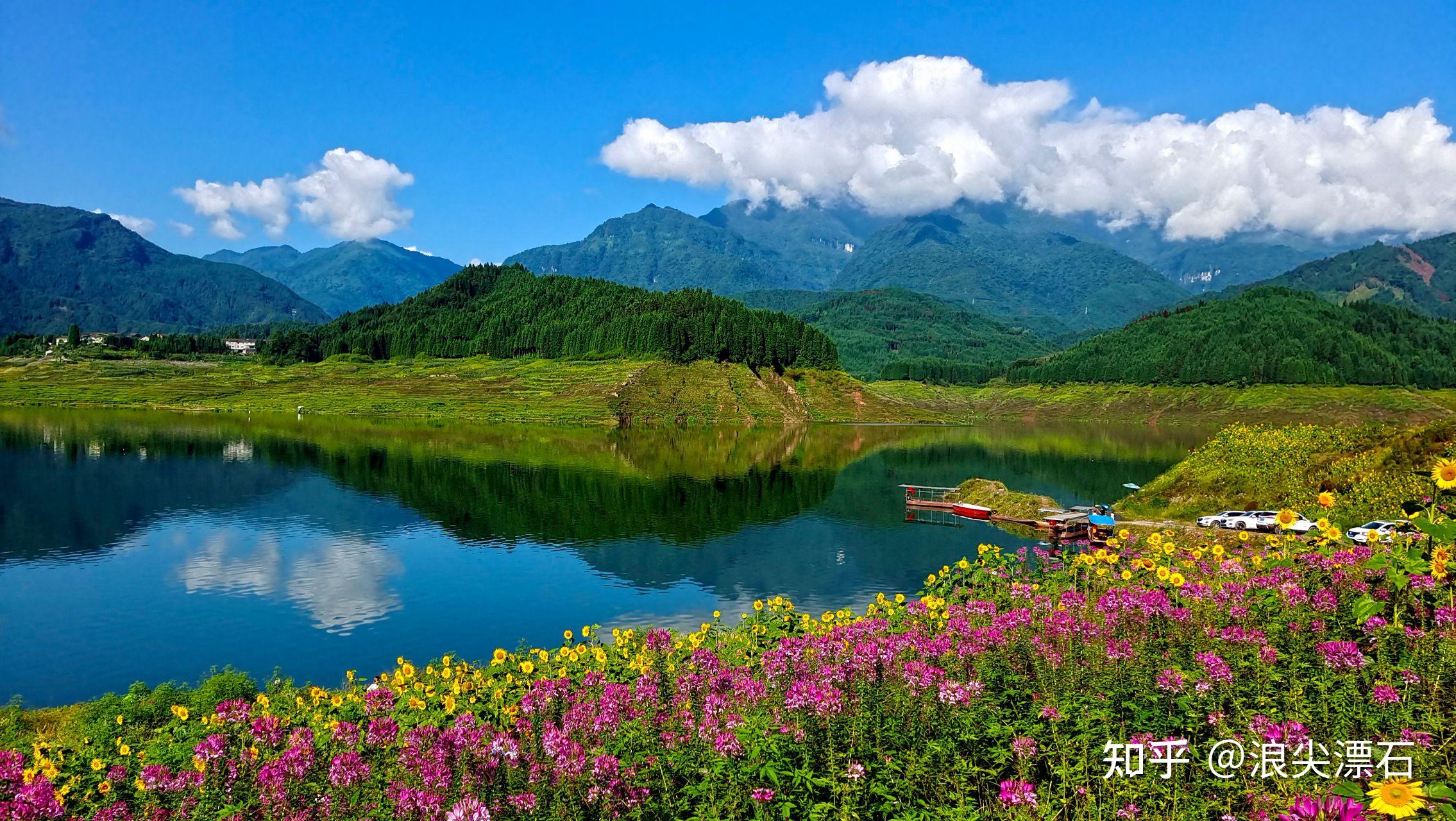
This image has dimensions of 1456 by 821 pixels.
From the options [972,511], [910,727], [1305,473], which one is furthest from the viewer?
[972,511]

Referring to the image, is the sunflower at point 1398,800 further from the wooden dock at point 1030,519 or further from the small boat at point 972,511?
the small boat at point 972,511

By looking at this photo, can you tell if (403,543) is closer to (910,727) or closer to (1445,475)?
(910,727)

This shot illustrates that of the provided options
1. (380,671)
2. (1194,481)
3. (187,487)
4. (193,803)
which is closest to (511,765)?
(193,803)

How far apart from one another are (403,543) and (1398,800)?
2338 inches

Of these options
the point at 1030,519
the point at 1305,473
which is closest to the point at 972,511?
the point at 1030,519

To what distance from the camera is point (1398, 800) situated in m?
4.71

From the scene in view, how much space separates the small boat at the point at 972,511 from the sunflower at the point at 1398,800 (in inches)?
2745

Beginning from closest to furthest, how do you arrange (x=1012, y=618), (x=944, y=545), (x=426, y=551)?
1. (x=1012, y=618)
2. (x=426, y=551)
3. (x=944, y=545)

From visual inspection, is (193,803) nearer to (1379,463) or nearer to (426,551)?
(426,551)

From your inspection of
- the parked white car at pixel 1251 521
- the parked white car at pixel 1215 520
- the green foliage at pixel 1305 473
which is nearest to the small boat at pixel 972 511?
the green foliage at pixel 1305 473

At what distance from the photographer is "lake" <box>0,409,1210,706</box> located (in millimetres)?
35500

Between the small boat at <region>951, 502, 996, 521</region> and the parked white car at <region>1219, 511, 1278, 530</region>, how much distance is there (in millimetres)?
23300

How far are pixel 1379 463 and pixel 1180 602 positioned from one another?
→ 41.9m

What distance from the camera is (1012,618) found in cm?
1415
